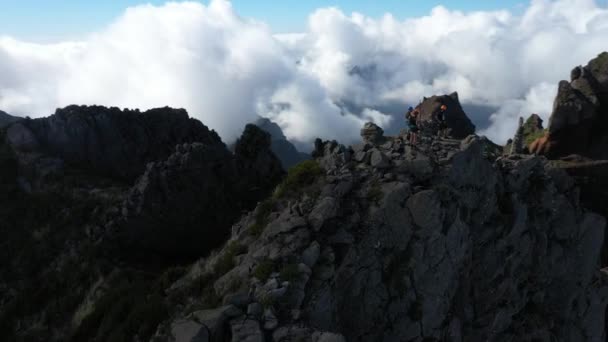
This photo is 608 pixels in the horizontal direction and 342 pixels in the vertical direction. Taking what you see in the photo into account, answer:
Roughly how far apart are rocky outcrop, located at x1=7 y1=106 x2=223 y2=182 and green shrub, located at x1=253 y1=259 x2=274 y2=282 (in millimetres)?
33717

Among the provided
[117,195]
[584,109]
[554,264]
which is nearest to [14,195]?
[117,195]

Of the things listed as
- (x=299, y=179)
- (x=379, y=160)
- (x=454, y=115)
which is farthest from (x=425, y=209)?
(x=454, y=115)

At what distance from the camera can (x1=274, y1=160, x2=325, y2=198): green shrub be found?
18.9m

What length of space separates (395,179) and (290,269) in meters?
7.94

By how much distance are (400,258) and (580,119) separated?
73.6 m

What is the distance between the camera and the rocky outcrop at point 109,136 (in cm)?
4616

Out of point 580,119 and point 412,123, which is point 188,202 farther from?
point 580,119

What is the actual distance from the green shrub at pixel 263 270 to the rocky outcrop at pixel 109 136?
3372 centimetres

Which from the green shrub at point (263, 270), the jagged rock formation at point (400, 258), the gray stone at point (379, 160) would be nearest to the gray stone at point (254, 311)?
the jagged rock formation at point (400, 258)

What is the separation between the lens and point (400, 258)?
17562mm

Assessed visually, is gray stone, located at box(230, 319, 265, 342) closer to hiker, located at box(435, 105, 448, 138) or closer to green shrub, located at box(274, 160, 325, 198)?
green shrub, located at box(274, 160, 325, 198)

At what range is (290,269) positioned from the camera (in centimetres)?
1352

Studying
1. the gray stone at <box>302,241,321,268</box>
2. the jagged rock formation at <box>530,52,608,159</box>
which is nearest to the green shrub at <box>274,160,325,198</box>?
the gray stone at <box>302,241,321,268</box>

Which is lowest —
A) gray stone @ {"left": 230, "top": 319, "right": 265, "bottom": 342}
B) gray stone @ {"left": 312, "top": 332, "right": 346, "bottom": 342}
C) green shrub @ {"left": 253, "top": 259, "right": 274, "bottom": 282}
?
gray stone @ {"left": 312, "top": 332, "right": 346, "bottom": 342}
